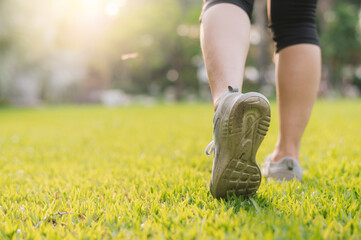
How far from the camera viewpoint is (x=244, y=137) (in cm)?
134

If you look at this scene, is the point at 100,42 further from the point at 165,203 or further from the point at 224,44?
the point at 165,203

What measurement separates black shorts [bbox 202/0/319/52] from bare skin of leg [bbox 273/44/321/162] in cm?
4

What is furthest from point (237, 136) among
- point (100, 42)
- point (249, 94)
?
point (100, 42)

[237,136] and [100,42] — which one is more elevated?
[100,42]

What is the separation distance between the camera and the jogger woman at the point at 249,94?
1333 millimetres

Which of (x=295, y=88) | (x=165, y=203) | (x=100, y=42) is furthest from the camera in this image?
(x=100, y=42)

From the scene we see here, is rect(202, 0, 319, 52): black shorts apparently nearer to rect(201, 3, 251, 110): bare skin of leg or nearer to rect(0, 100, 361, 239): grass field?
rect(201, 3, 251, 110): bare skin of leg

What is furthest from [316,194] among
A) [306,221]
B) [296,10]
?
[296,10]

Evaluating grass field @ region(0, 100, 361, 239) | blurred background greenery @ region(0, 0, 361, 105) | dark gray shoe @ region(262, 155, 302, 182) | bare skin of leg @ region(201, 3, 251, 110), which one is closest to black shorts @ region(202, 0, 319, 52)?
bare skin of leg @ region(201, 3, 251, 110)

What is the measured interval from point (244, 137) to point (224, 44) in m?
0.41

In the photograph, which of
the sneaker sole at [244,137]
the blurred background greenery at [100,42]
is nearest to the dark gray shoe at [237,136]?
the sneaker sole at [244,137]

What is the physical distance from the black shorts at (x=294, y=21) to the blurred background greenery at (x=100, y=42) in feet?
36.5

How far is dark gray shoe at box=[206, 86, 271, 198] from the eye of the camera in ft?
4.29

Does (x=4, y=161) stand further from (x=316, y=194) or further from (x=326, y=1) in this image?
(x=326, y=1)
